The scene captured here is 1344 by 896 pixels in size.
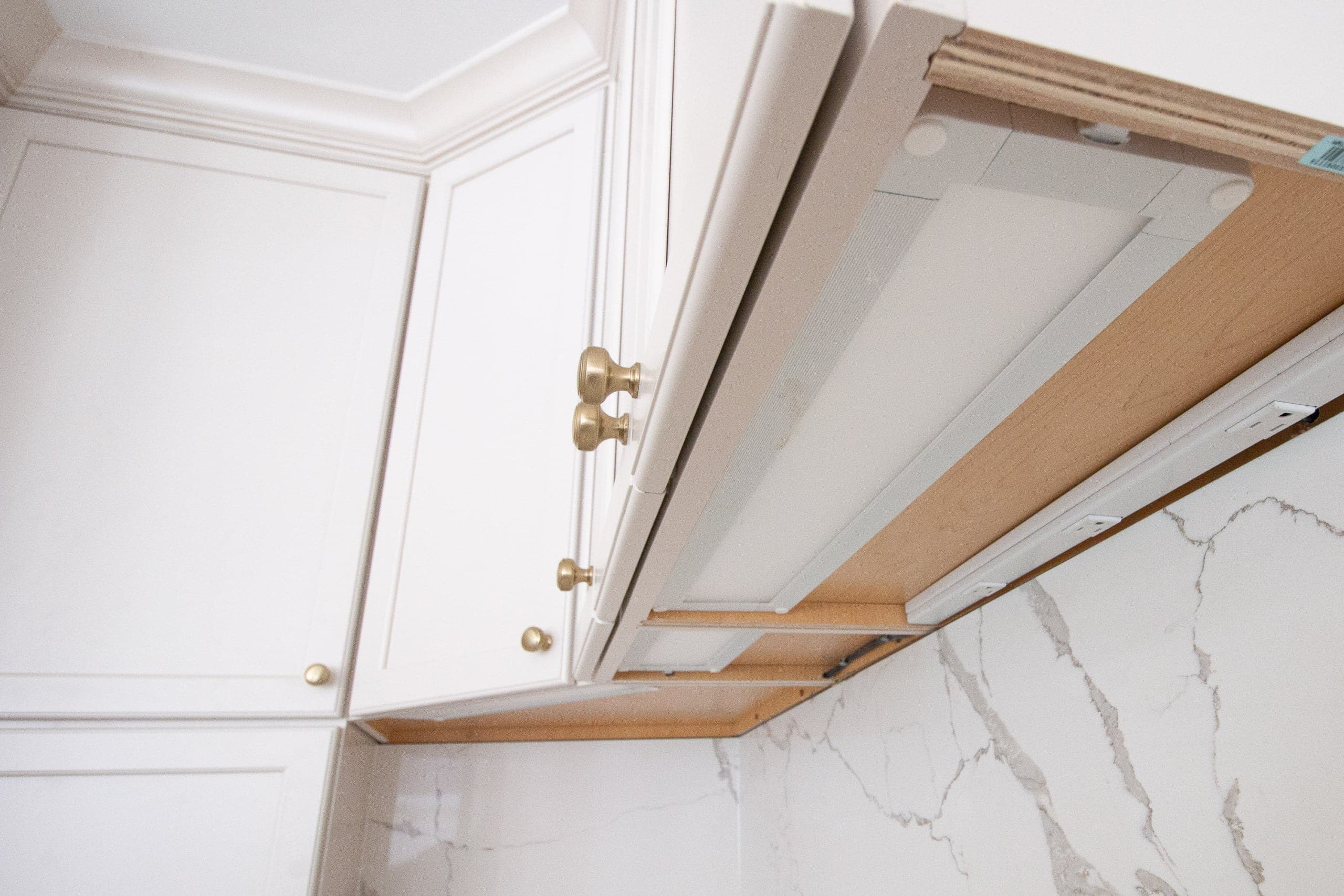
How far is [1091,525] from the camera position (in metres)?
0.66

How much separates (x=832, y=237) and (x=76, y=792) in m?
1.09

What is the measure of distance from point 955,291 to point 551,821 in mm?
1352

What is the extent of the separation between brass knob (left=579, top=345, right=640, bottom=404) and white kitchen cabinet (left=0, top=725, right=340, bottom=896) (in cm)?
79

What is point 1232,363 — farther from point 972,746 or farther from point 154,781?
point 154,781

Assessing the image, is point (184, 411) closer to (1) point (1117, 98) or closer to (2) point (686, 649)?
(2) point (686, 649)

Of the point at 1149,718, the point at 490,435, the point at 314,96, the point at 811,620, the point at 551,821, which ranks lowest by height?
the point at 551,821

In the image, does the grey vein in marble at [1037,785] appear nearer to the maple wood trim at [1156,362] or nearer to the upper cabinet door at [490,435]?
the maple wood trim at [1156,362]

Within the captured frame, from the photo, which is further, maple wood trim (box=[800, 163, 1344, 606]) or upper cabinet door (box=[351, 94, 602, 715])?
upper cabinet door (box=[351, 94, 602, 715])

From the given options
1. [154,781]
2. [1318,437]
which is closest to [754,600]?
[1318,437]

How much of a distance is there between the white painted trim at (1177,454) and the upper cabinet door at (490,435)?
1.51 feet

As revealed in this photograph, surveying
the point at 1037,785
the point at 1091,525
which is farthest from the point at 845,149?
the point at 1037,785

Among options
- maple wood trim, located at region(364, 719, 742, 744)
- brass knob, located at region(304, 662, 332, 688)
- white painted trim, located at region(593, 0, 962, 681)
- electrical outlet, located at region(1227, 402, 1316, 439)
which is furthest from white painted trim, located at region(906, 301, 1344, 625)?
maple wood trim, located at region(364, 719, 742, 744)

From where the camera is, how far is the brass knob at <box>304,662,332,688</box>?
3.13ft

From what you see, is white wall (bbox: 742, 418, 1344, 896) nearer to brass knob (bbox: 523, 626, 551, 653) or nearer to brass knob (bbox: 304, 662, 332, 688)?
brass knob (bbox: 523, 626, 551, 653)
